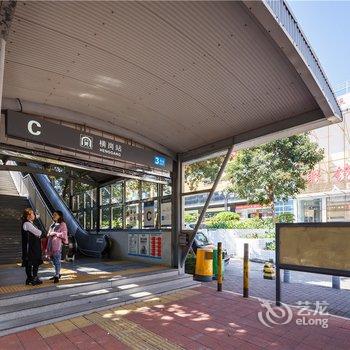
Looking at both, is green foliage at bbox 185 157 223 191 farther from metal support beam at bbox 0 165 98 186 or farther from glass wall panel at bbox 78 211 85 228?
glass wall panel at bbox 78 211 85 228

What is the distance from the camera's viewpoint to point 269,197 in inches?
611

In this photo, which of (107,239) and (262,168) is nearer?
(107,239)

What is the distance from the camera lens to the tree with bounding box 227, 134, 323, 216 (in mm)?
14688

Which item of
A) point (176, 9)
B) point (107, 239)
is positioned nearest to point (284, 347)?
point (176, 9)

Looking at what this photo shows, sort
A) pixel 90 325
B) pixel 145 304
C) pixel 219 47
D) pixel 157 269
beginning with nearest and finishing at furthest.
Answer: pixel 219 47 < pixel 90 325 < pixel 145 304 < pixel 157 269

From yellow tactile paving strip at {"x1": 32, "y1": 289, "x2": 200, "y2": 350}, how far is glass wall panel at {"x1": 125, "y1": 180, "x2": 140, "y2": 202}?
4.92m

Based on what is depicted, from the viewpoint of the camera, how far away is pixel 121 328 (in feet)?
15.8

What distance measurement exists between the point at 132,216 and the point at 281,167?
7820 millimetres

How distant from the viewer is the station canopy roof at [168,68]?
11.7 feet

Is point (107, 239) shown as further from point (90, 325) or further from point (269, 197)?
point (269, 197)

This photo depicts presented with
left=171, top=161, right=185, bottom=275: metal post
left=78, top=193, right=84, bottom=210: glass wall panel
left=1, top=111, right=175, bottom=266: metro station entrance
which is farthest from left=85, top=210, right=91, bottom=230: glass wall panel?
left=171, top=161, right=185, bottom=275: metal post

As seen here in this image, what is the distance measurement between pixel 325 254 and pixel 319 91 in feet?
9.08

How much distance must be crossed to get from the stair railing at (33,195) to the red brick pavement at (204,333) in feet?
26.7

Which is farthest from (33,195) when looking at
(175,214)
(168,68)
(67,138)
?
(168,68)
